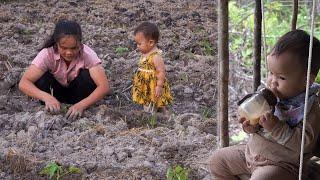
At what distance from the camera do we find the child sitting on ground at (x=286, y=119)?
1.08 metres

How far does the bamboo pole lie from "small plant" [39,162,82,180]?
469 millimetres

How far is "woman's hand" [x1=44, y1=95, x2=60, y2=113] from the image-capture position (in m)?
2.02

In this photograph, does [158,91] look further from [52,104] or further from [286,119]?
[286,119]

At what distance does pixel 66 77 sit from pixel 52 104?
0.13 metres

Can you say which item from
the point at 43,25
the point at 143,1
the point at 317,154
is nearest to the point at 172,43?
the point at 143,1

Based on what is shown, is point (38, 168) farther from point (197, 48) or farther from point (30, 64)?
point (197, 48)

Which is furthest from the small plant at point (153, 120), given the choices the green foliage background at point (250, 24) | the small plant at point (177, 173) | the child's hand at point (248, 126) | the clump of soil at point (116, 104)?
the green foliage background at point (250, 24)

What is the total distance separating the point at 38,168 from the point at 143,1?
0.64 m

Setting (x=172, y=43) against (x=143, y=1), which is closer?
(x=143, y=1)

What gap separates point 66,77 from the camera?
82.9 inches

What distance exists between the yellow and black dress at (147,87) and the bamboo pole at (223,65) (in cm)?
53

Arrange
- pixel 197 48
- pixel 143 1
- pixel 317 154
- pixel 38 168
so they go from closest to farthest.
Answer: pixel 317 154 < pixel 38 168 < pixel 143 1 < pixel 197 48

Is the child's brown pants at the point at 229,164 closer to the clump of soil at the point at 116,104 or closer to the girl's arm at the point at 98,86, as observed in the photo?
the clump of soil at the point at 116,104

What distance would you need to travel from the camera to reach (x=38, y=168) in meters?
1.71
